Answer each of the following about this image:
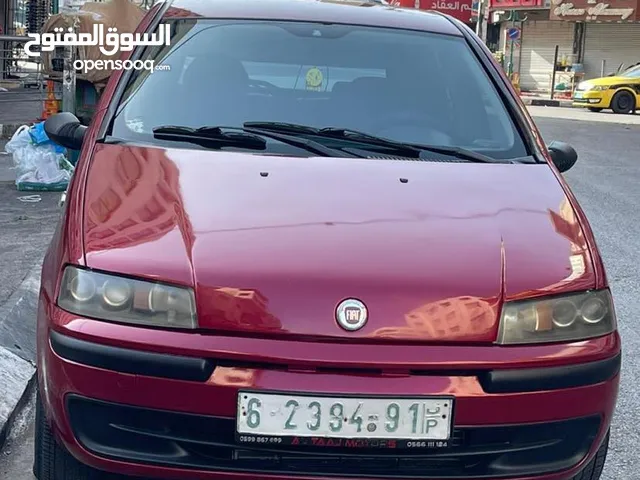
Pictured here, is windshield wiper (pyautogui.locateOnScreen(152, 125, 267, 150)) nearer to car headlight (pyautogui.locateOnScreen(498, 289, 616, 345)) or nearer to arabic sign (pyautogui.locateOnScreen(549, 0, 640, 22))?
car headlight (pyautogui.locateOnScreen(498, 289, 616, 345))

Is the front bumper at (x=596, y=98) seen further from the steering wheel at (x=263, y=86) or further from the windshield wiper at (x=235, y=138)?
the windshield wiper at (x=235, y=138)

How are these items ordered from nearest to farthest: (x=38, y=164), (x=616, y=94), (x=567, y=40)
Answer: (x=38, y=164), (x=616, y=94), (x=567, y=40)

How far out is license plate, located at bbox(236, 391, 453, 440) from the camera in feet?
7.39

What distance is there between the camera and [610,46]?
110 ft

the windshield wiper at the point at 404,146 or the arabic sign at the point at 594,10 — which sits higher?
the windshield wiper at the point at 404,146

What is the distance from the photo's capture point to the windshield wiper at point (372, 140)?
321 cm

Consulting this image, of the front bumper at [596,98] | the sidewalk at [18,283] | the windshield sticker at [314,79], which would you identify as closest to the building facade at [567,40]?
the front bumper at [596,98]

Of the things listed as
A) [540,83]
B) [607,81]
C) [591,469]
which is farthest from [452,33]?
[540,83]

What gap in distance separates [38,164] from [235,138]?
17.1 ft

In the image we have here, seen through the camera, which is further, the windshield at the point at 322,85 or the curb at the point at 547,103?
the curb at the point at 547,103

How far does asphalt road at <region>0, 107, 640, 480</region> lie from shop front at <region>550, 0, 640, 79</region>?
14.3 m

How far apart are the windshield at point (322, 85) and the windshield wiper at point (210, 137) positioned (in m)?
0.06

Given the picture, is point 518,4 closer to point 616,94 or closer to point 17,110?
point 616,94

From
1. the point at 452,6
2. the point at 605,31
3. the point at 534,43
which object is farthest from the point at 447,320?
the point at 452,6
